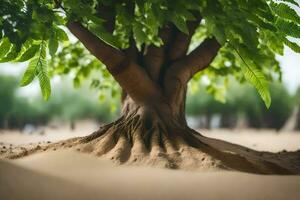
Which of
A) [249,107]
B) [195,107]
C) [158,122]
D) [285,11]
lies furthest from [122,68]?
[195,107]

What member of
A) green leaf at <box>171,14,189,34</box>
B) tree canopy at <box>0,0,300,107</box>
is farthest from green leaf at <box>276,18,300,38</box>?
green leaf at <box>171,14,189,34</box>

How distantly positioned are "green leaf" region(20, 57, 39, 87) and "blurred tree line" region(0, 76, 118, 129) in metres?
33.3

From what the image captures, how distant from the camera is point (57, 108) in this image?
4609cm

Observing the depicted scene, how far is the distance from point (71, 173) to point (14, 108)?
33545mm

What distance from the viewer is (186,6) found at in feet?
15.5

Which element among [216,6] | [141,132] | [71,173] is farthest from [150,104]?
[216,6]

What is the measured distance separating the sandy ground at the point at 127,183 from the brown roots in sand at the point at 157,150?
42 cm

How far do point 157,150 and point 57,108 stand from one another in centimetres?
4084

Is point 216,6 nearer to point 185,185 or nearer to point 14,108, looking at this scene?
point 185,185

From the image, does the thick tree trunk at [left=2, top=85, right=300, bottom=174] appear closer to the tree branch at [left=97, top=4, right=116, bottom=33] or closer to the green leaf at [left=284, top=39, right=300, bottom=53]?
the tree branch at [left=97, top=4, right=116, bottom=33]

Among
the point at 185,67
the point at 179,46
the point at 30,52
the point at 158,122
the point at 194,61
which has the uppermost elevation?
the point at 179,46

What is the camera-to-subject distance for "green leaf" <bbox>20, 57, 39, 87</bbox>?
4953mm

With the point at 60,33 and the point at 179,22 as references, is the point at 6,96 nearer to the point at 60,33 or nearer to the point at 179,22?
the point at 60,33

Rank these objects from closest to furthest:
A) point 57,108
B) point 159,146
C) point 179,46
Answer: point 159,146
point 179,46
point 57,108
